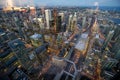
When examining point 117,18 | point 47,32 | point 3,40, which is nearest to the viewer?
point 3,40

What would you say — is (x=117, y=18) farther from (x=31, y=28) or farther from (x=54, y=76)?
(x=54, y=76)

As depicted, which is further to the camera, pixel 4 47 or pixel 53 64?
pixel 4 47

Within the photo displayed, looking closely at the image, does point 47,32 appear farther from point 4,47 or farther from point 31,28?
point 4,47

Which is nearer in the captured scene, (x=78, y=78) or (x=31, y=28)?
(x=78, y=78)

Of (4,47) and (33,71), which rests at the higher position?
(4,47)

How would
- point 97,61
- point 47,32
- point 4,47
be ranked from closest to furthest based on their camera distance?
point 97,61
point 4,47
point 47,32

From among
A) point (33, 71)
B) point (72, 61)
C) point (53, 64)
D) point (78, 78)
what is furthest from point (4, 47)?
point (78, 78)

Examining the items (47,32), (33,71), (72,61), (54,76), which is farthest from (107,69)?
(47,32)

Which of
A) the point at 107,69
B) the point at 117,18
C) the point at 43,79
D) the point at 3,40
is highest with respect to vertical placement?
the point at 117,18

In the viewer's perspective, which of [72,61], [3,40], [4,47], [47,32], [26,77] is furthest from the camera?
[47,32]
